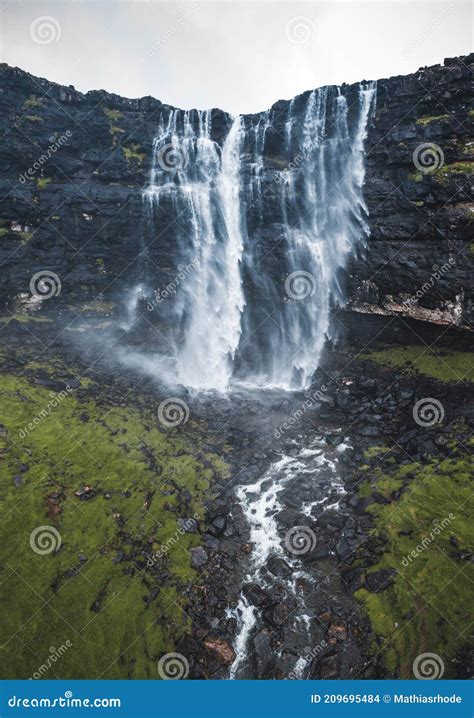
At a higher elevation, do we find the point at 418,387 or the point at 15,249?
the point at 15,249

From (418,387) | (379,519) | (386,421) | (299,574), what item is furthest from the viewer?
(418,387)

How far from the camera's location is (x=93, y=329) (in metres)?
37.5

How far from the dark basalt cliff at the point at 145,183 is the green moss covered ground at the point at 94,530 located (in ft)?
58.9

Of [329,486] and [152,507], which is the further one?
[329,486]

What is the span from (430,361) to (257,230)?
19.1 metres

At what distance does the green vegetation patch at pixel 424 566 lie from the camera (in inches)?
501

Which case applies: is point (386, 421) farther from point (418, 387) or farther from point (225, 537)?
point (225, 537)

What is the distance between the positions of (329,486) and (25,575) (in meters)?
14.4

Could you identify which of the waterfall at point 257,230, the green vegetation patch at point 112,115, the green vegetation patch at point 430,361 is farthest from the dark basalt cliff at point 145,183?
the green vegetation patch at point 430,361

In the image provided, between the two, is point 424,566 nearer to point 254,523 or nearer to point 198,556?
point 254,523

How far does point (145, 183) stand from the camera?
131 feet

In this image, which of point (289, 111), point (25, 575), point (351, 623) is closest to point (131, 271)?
point (289, 111)

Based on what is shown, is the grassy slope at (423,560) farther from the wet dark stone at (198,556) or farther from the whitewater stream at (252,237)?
the whitewater stream at (252,237)

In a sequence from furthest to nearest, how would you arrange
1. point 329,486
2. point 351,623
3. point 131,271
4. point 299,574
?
point 131,271 < point 329,486 < point 299,574 < point 351,623
